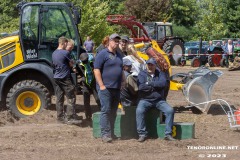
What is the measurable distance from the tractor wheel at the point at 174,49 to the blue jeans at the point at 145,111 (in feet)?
69.2

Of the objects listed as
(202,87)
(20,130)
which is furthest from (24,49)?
(202,87)

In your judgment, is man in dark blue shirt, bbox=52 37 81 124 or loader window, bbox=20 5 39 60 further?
loader window, bbox=20 5 39 60

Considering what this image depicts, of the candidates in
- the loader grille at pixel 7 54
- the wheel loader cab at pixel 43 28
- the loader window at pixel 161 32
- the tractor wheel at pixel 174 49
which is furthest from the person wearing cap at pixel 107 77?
the loader window at pixel 161 32

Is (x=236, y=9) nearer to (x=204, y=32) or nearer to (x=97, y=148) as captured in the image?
(x=204, y=32)

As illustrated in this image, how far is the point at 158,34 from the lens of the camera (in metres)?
31.2

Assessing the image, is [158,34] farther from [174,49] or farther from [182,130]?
[182,130]

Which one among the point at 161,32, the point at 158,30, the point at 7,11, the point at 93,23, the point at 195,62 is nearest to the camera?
the point at 195,62

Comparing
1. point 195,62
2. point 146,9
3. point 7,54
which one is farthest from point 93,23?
point 7,54

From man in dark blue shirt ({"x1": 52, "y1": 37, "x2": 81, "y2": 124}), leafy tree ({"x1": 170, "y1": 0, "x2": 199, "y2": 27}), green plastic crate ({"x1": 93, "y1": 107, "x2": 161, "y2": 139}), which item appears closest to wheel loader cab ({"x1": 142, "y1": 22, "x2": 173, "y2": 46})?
man in dark blue shirt ({"x1": 52, "y1": 37, "x2": 81, "y2": 124})

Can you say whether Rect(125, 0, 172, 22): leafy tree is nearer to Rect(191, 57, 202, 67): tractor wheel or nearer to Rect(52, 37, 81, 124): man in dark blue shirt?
Rect(191, 57, 202, 67): tractor wheel

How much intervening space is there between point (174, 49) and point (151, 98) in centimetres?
2192

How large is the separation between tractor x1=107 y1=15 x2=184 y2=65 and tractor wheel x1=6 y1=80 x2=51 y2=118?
58.0 feet

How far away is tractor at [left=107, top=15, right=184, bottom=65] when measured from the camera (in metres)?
29.4

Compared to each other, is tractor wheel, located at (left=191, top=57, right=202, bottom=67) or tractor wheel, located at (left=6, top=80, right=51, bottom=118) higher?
tractor wheel, located at (left=6, top=80, right=51, bottom=118)
